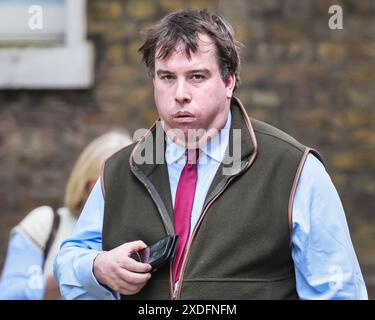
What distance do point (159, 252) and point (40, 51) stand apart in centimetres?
351

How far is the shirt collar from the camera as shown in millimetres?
2826

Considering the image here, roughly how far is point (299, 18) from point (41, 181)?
1.71 meters

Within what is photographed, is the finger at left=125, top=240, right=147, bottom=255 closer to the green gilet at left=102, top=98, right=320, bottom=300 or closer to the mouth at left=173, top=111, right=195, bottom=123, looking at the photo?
the green gilet at left=102, top=98, right=320, bottom=300

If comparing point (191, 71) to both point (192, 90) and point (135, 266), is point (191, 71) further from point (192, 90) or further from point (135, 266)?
point (135, 266)

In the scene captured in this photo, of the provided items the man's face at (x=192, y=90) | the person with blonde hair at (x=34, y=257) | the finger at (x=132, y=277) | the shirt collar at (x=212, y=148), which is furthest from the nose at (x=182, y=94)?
the person with blonde hair at (x=34, y=257)

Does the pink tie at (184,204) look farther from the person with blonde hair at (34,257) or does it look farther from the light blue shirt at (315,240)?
the person with blonde hair at (34,257)

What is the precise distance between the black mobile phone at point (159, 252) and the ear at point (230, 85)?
0.42 meters

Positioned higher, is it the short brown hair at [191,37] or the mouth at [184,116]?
the short brown hair at [191,37]

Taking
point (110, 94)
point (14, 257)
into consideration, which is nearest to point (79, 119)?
point (110, 94)

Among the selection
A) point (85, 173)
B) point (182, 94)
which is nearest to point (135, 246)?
point (182, 94)

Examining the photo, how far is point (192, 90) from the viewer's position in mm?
2758

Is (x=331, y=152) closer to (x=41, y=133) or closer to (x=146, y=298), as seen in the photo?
(x=41, y=133)

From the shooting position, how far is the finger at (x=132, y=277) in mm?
2705

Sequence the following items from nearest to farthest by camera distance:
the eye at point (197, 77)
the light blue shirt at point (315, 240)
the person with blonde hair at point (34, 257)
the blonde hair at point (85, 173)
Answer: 1. the light blue shirt at point (315, 240)
2. the eye at point (197, 77)
3. the person with blonde hair at point (34, 257)
4. the blonde hair at point (85, 173)
